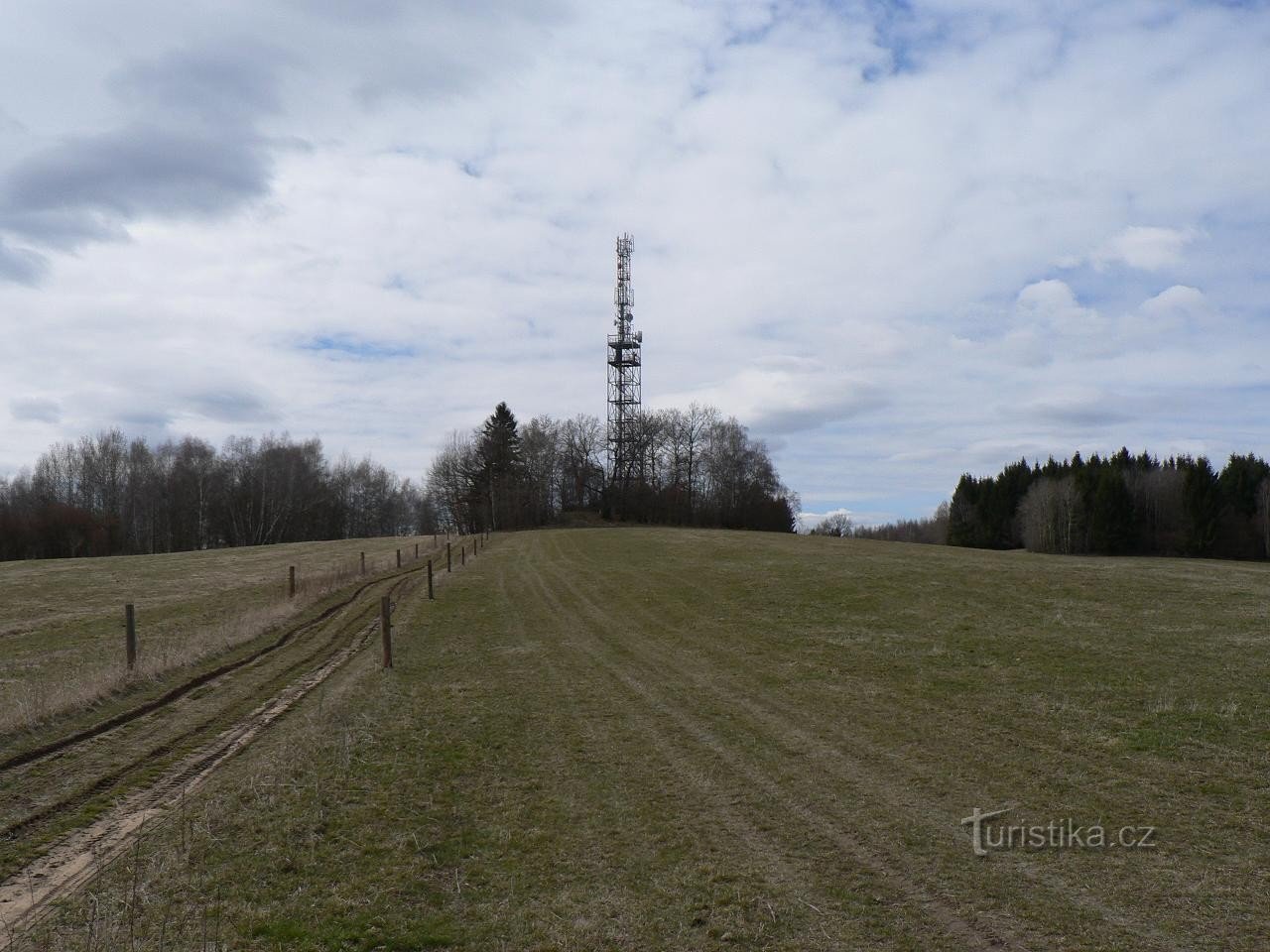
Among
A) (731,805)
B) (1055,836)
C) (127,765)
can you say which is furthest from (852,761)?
(127,765)

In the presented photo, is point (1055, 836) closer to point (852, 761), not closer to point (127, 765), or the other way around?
point (852, 761)

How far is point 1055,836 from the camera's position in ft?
21.7

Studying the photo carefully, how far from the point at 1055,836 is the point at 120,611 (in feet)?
102

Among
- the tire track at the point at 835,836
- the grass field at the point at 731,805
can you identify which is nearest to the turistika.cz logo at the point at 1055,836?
the grass field at the point at 731,805

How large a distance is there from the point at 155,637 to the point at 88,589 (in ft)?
62.4

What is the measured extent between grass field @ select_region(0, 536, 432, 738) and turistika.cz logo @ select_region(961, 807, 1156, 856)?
11744mm

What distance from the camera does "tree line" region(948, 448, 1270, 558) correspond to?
2793 inches

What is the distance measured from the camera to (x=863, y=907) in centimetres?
542

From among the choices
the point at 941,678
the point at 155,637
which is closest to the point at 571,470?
the point at 155,637

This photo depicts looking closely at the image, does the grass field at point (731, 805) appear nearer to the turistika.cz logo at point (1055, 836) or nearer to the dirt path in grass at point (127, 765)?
the turistika.cz logo at point (1055, 836)

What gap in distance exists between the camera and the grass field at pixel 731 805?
5.30 meters

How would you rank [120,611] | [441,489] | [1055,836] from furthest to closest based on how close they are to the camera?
1. [441,489]
2. [120,611]
3. [1055,836]

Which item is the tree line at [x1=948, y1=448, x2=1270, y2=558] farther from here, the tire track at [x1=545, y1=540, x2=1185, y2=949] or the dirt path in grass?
the dirt path in grass

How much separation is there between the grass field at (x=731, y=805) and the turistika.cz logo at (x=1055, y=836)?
0.42 ft
